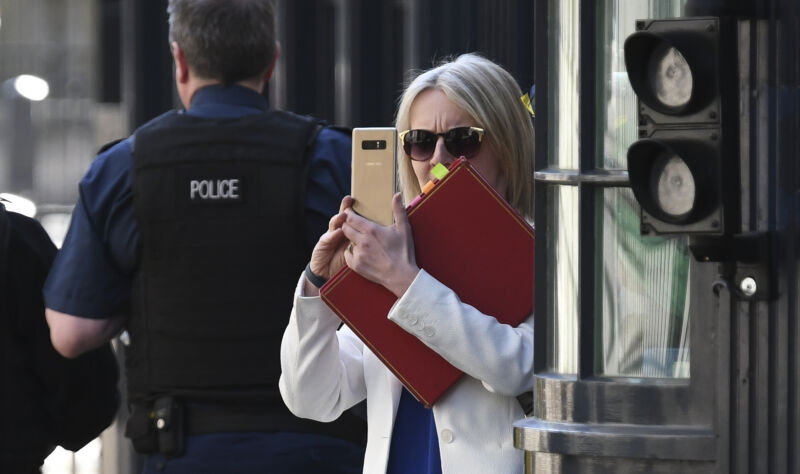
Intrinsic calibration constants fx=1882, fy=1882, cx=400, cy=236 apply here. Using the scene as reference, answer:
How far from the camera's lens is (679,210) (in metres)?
3.67

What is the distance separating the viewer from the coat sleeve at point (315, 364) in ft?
13.6

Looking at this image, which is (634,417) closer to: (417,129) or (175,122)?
(417,129)

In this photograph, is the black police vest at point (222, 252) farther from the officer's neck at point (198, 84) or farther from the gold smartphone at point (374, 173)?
the gold smartphone at point (374, 173)

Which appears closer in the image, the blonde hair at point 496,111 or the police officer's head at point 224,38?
the blonde hair at point 496,111

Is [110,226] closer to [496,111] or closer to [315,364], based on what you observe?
[315,364]

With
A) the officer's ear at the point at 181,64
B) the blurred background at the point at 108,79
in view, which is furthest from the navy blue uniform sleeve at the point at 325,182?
the blurred background at the point at 108,79

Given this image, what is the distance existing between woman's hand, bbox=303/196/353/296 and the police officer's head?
1278 mm

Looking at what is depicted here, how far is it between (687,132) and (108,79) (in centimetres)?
511

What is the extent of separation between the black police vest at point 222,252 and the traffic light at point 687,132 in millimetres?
1549

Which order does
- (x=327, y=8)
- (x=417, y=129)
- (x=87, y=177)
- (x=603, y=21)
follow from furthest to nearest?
(x=327, y=8) → (x=87, y=177) → (x=417, y=129) → (x=603, y=21)

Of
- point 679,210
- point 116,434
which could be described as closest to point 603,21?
point 679,210

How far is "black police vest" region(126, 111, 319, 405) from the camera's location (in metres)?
5.06

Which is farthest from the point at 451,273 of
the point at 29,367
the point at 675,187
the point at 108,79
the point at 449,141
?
the point at 108,79

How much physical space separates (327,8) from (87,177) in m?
3.10
